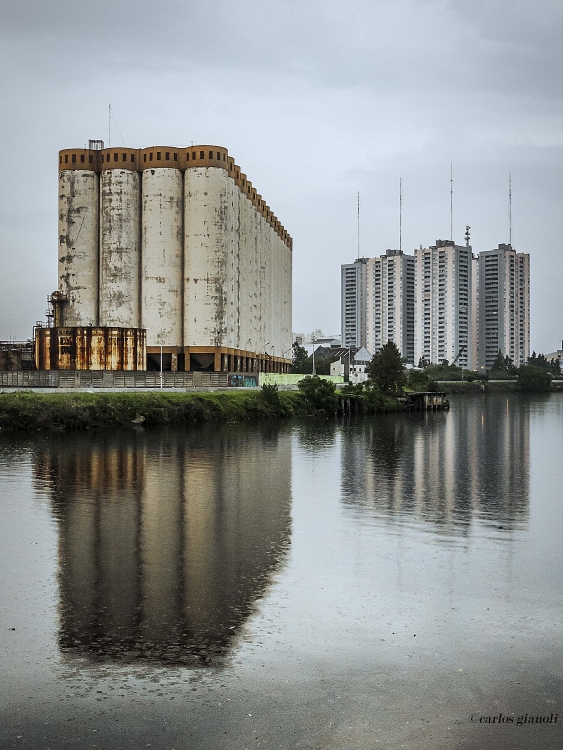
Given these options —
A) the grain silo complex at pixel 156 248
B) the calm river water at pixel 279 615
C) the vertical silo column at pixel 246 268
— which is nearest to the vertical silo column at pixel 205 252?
the grain silo complex at pixel 156 248

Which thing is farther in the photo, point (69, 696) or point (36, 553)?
point (36, 553)

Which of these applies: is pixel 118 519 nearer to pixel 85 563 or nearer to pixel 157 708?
pixel 85 563

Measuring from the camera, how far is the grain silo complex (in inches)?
3885

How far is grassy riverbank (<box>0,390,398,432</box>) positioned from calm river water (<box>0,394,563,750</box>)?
25.1 metres

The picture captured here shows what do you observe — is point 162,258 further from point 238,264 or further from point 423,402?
point 423,402

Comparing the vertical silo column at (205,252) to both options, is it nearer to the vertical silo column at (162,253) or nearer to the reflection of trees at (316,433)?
the vertical silo column at (162,253)

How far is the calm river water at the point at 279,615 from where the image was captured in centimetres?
903

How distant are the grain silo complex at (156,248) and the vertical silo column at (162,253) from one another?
0.39 feet

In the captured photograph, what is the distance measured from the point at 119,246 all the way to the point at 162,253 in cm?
559

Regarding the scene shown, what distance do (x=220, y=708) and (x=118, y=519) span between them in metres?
13.3

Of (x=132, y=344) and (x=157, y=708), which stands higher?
(x=132, y=344)

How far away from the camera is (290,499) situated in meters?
26.6

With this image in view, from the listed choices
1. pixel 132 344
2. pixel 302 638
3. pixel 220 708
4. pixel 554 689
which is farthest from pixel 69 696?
pixel 132 344

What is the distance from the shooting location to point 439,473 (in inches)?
1359
